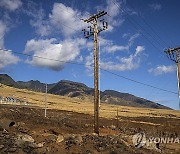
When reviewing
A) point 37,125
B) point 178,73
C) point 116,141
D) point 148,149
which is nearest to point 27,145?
point 116,141

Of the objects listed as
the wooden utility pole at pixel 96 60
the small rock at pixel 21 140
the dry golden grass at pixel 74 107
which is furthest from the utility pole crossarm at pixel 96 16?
the dry golden grass at pixel 74 107

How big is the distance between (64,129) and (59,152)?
12331mm

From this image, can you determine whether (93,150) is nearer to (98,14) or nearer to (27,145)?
(27,145)

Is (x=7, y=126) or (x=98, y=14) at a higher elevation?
(x=98, y=14)

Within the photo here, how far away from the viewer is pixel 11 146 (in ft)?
51.3

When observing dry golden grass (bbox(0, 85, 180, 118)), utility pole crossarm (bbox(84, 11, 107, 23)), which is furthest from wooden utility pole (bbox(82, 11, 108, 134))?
dry golden grass (bbox(0, 85, 180, 118))

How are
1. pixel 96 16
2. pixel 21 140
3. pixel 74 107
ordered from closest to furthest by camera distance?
pixel 21 140 < pixel 96 16 < pixel 74 107

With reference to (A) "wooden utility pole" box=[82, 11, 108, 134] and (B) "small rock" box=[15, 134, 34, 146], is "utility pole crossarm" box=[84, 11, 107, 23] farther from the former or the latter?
(B) "small rock" box=[15, 134, 34, 146]

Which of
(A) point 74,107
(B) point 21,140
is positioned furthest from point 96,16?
(A) point 74,107

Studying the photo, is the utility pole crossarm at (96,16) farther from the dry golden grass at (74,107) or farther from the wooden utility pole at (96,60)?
the dry golden grass at (74,107)

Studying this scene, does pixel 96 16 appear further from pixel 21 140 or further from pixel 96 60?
pixel 21 140

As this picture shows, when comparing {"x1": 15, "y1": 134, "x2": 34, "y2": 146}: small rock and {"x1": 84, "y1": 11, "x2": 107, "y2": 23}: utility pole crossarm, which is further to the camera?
{"x1": 84, "y1": 11, "x2": 107, "y2": 23}: utility pole crossarm

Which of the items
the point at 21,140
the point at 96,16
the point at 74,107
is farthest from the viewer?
the point at 74,107

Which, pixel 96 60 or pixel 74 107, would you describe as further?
pixel 74 107
